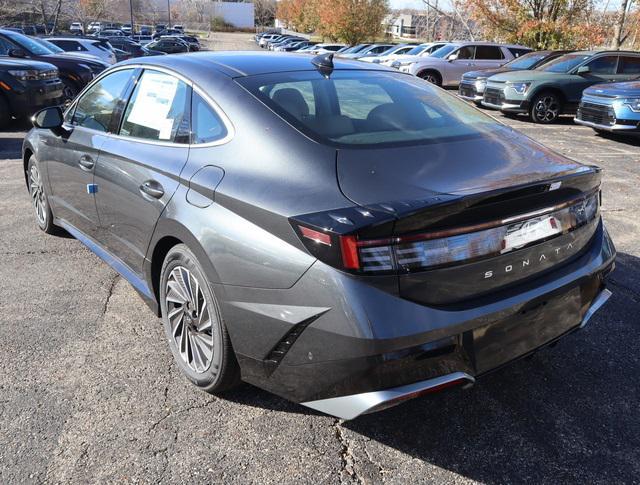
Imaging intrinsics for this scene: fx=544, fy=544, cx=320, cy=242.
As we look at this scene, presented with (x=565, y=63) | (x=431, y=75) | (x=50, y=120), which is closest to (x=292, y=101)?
(x=50, y=120)

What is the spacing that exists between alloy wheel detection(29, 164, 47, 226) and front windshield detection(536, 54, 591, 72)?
12234 mm

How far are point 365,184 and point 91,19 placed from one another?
46.0 metres

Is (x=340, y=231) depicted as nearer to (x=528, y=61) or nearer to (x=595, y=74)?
(x=595, y=74)

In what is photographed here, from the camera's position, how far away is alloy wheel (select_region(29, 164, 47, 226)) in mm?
4766

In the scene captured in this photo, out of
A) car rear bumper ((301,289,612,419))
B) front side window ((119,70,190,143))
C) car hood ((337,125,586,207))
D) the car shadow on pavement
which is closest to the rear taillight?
car hood ((337,125,586,207))

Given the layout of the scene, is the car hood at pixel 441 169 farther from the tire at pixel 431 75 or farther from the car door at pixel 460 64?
the car door at pixel 460 64

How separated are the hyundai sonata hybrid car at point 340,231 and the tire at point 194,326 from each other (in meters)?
0.01

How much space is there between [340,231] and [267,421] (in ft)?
3.68

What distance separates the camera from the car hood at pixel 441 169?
83.4 inches

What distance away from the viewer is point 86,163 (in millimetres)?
3625

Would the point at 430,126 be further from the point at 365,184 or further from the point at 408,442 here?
the point at 408,442

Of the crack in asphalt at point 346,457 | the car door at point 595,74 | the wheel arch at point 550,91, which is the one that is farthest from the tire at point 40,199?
the car door at point 595,74

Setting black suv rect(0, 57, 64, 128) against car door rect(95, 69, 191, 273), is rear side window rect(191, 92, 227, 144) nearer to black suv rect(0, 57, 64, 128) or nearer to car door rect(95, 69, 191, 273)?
car door rect(95, 69, 191, 273)

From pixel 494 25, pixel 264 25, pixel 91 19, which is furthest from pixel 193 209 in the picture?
pixel 264 25
